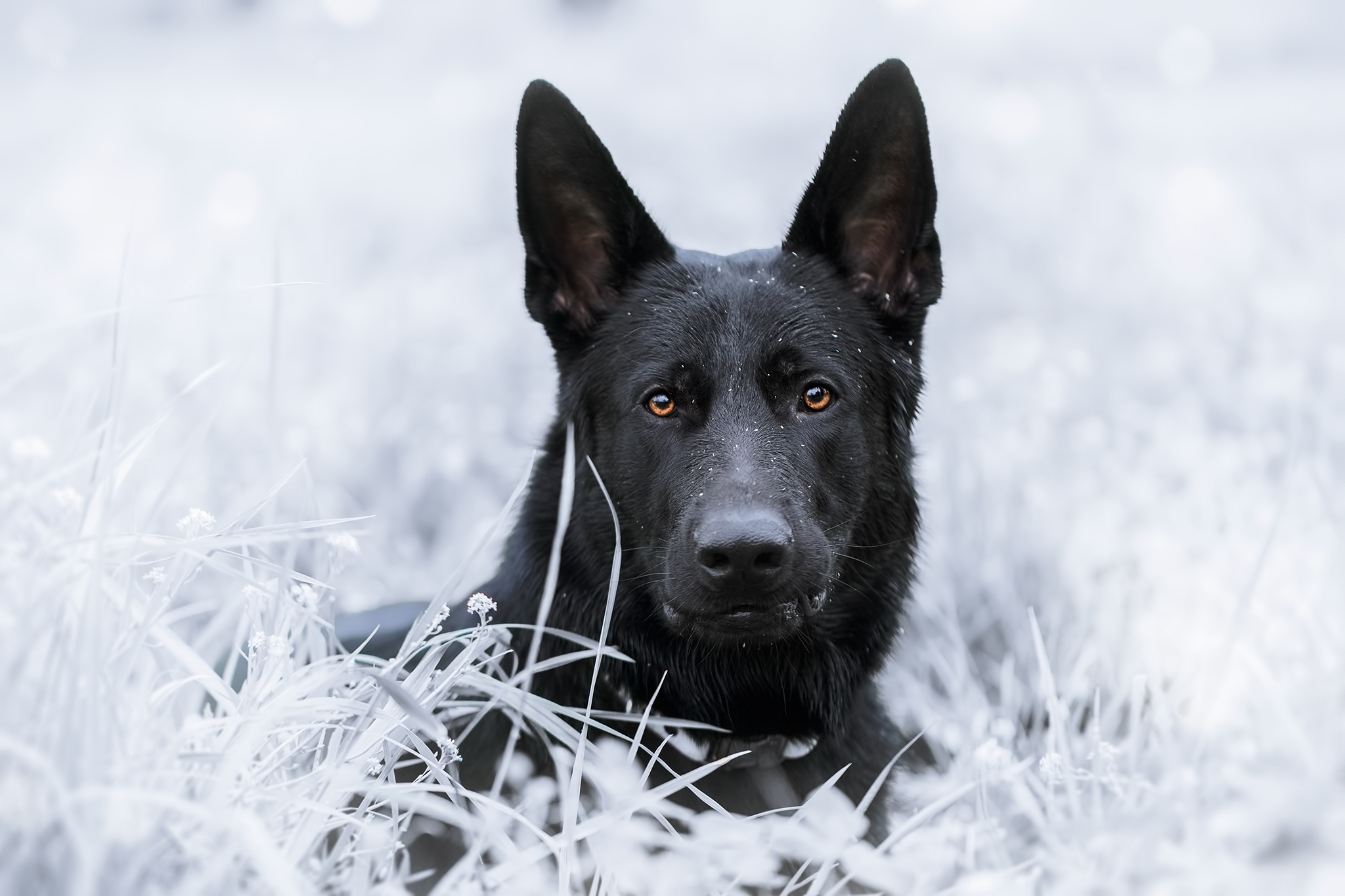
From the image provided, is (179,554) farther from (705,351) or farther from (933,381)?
(933,381)

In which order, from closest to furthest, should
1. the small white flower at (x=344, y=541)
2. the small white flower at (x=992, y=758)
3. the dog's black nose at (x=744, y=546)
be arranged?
the small white flower at (x=344, y=541)
the dog's black nose at (x=744, y=546)
the small white flower at (x=992, y=758)

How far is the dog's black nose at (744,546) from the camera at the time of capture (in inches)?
90.4

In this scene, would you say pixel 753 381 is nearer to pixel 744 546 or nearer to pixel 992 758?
pixel 744 546

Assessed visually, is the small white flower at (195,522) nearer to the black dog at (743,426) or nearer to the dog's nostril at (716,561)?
the black dog at (743,426)

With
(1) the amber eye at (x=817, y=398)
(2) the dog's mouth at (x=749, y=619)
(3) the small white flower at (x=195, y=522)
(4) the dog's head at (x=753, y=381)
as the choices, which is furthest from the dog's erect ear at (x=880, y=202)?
(3) the small white flower at (x=195, y=522)

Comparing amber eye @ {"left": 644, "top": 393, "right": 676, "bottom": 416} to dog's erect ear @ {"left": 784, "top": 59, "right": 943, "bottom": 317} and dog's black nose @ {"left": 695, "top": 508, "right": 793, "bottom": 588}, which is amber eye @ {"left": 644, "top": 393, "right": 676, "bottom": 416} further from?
dog's erect ear @ {"left": 784, "top": 59, "right": 943, "bottom": 317}

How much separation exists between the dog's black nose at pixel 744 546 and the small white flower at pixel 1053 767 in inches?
25.4

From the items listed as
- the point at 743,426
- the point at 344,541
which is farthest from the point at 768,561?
the point at 344,541

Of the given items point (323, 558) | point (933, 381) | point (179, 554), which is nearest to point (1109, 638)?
point (933, 381)

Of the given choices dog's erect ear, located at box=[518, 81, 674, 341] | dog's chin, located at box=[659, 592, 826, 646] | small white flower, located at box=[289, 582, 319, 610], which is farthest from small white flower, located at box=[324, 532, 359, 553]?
dog's erect ear, located at box=[518, 81, 674, 341]

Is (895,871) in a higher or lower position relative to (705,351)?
lower

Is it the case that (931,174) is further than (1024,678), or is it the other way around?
(1024,678)

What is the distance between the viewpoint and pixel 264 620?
2.30 metres

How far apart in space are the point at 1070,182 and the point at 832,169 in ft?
13.3
